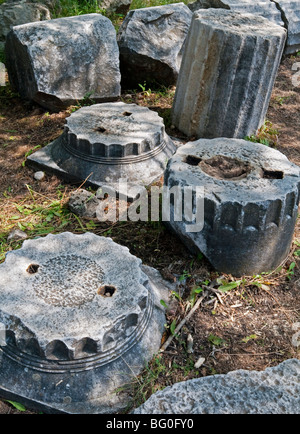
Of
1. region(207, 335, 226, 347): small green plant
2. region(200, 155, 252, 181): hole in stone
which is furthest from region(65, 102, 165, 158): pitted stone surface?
region(207, 335, 226, 347): small green plant

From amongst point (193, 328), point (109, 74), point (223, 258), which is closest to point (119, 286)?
point (193, 328)

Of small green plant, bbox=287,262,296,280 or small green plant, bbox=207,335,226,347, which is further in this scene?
small green plant, bbox=287,262,296,280

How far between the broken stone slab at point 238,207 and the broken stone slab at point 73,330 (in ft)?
1.82

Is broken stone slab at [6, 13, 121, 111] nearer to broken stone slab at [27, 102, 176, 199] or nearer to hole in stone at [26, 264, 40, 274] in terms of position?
broken stone slab at [27, 102, 176, 199]

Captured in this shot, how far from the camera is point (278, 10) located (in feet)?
21.0

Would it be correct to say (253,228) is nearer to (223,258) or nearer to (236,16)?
(223,258)

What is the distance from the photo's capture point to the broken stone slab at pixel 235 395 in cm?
209

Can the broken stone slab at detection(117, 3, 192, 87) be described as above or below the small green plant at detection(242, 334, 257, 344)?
above

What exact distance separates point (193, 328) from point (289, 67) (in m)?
4.78

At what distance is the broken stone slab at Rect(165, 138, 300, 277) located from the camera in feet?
9.84

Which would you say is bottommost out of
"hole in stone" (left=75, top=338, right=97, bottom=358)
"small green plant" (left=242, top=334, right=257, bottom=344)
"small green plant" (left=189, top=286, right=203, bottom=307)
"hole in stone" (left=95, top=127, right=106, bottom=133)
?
"small green plant" (left=242, top=334, right=257, bottom=344)

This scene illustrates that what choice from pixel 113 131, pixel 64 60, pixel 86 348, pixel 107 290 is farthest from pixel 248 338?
pixel 64 60

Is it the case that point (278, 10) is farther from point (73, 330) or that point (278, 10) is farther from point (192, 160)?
point (73, 330)

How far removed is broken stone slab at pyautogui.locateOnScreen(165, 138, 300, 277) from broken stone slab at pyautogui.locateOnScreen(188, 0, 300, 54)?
3385 millimetres
